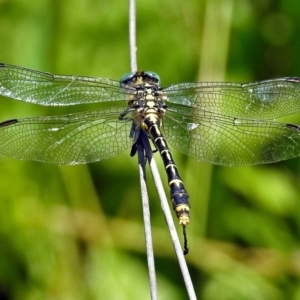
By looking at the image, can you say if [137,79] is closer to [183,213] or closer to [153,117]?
[153,117]

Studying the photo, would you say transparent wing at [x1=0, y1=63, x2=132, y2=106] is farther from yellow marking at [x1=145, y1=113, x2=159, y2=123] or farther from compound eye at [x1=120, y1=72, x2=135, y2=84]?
yellow marking at [x1=145, y1=113, x2=159, y2=123]

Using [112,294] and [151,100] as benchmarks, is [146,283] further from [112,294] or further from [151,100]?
[151,100]

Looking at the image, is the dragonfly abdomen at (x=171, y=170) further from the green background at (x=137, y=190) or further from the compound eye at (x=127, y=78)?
the green background at (x=137, y=190)

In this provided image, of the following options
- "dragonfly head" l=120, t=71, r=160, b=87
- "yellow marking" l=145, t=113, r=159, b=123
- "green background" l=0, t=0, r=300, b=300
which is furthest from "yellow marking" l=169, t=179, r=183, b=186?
"green background" l=0, t=0, r=300, b=300

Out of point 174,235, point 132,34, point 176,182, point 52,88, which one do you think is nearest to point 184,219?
point 176,182

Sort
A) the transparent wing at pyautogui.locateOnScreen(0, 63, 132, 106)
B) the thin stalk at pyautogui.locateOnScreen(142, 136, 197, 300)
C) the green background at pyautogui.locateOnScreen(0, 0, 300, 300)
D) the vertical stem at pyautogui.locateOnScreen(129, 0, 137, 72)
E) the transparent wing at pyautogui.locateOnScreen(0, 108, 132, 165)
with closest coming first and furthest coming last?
the thin stalk at pyautogui.locateOnScreen(142, 136, 197, 300) < the vertical stem at pyautogui.locateOnScreen(129, 0, 137, 72) < the transparent wing at pyautogui.locateOnScreen(0, 108, 132, 165) < the transparent wing at pyautogui.locateOnScreen(0, 63, 132, 106) < the green background at pyautogui.locateOnScreen(0, 0, 300, 300)
